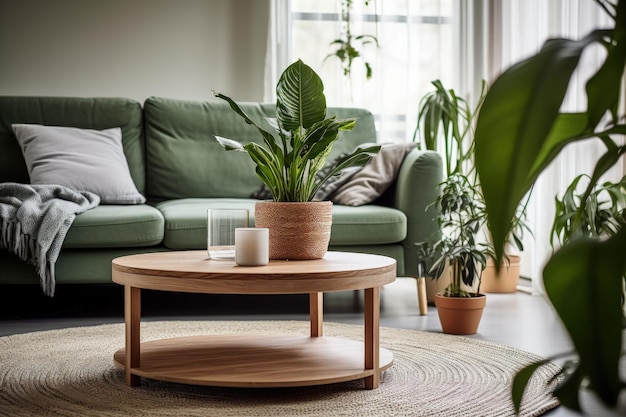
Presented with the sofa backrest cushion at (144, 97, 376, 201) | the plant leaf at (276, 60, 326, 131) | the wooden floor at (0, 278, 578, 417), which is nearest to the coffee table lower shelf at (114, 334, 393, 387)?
the plant leaf at (276, 60, 326, 131)

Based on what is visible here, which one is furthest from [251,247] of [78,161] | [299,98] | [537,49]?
[537,49]

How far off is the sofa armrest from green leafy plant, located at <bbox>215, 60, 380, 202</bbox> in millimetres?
1132

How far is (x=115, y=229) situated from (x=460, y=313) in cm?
136

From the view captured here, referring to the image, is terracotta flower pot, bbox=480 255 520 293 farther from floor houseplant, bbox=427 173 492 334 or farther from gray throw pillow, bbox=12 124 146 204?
gray throw pillow, bbox=12 124 146 204

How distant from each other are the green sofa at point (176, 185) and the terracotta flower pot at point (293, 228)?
1.02 metres

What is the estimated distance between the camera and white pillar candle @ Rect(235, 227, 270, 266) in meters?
1.92

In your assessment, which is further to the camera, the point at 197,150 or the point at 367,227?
the point at 197,150

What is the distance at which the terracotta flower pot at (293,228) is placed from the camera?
2.08m

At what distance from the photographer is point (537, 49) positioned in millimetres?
3887

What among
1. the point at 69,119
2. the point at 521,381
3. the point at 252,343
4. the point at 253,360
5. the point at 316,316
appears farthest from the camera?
the point at 69,119

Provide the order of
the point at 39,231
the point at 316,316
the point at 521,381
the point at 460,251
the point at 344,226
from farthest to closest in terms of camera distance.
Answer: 1. the point at 344,226
2. the point at 39,231
3. the point at 460,251
4. the point at 316,316
5. the point at 521,381

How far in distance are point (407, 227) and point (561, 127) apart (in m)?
2.72

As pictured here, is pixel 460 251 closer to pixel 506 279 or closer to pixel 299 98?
pixel 299 98

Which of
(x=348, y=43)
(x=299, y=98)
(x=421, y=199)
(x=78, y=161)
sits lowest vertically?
(x=421, y=199)
